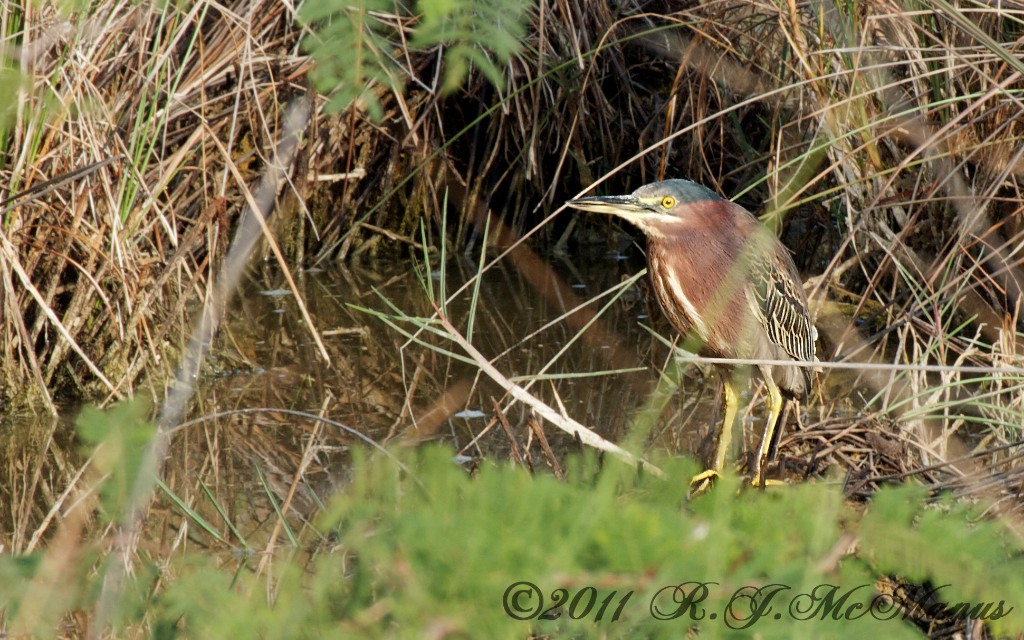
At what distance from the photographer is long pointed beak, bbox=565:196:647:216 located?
11.2 ft

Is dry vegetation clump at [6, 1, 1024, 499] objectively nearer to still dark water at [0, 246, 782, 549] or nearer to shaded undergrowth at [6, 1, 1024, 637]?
shaded undergrowth at [6, 1, 1024, 637]

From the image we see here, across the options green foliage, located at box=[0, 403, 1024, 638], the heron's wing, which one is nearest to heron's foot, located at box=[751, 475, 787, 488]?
the heron's wing

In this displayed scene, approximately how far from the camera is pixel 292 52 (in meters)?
5.00

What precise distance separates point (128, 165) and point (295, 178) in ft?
5.89

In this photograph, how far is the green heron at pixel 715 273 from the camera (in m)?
3.54

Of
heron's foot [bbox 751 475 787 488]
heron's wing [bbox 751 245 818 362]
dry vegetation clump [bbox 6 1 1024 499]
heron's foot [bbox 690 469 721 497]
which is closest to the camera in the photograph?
heron's foot [bbox 751 475 787 488]

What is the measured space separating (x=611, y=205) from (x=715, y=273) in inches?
14.6

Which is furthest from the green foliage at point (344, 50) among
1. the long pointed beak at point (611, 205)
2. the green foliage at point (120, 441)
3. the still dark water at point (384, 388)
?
the long pointed beak at point (611, 205)

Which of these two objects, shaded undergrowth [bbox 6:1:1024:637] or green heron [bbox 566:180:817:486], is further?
green heron [bbox 566:180:817:486]

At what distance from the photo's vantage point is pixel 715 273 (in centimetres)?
356

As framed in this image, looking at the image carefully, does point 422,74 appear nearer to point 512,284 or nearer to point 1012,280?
point 512,284

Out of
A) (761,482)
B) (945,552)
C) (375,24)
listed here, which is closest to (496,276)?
(761,482)

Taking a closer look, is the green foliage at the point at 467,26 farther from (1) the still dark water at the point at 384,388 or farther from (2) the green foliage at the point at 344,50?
(1) the still dark water at the point at 384,388

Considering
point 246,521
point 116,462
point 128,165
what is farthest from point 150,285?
point 116,462
